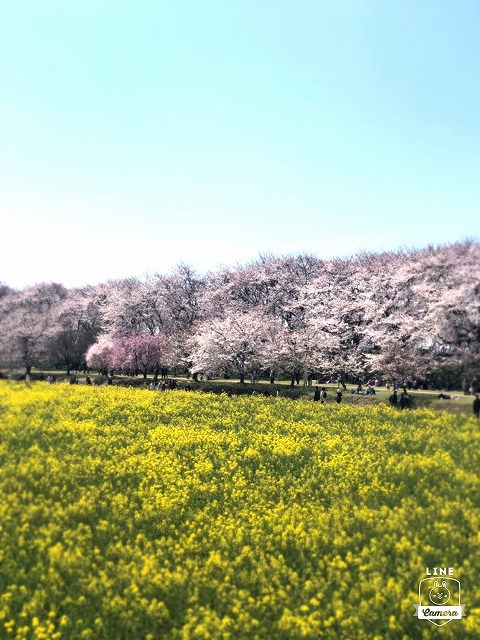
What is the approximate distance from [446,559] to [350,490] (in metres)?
5.17

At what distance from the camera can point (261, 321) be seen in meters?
53.9

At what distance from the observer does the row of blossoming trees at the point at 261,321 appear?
45312 mm

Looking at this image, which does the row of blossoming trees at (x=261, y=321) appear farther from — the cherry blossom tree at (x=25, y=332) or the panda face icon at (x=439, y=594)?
the panda face icon at (x=439, y=594)

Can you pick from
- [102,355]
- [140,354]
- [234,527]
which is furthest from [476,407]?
[102,355]

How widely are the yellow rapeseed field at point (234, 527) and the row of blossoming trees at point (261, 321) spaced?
15.3 metres

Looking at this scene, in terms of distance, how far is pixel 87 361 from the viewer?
66.9 m

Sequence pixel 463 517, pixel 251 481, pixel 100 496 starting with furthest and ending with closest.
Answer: pixel 251 481 → pixel 100 496 → pixel 463 517

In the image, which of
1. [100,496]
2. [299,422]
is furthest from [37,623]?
[299,422]

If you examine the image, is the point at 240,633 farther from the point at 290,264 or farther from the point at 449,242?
the point at 290,264

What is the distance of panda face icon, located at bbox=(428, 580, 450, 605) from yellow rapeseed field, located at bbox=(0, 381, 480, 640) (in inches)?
15.0

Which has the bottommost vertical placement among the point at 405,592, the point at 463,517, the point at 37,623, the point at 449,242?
the point at 37,623

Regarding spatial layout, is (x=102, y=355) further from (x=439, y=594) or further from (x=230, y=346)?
(x=439, y=594)

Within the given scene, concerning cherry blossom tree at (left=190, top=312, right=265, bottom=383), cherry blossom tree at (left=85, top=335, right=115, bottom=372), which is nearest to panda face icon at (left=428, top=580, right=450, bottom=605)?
cherry blossom tree at (left=190, top=312, right=265, bottom=383)

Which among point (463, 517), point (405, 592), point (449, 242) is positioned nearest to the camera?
point (405, 592)
